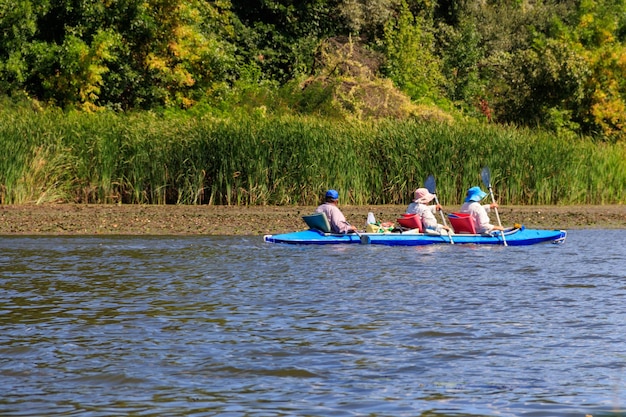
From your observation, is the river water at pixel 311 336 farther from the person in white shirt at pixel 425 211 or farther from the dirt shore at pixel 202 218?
the dirt shore at pixel 202 218

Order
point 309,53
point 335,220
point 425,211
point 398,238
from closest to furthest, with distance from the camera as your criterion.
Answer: point 398,238, point 335,220, point 425,211, point 309,53

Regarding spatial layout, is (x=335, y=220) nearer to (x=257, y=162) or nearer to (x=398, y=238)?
(x=398, y=238)

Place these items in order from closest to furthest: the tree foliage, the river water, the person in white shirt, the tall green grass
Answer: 1. the river water
2. the person in white shirt
3. the tall green grass
4. the tree foliage

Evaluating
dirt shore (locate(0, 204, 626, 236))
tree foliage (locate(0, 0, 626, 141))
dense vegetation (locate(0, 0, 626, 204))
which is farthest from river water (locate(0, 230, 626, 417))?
tree foliage (locate(0, 0, 626, 141))

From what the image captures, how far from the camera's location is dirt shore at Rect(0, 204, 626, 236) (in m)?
23.1

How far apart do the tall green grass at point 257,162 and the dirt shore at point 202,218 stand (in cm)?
81

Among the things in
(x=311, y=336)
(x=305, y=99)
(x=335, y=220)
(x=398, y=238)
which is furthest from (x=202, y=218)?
(x=311, y=336)

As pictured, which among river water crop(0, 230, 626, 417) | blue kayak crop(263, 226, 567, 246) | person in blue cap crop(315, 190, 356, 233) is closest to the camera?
river water crop(0, 230, 626, 417)

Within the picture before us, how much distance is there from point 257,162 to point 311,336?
681 inches

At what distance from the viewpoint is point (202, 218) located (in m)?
24.9

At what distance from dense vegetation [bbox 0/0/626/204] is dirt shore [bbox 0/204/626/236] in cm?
107

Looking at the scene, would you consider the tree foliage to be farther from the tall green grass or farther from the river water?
the river water

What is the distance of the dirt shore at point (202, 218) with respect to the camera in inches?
909

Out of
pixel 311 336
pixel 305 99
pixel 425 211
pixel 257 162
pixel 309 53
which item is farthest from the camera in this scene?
pixel 309 53
